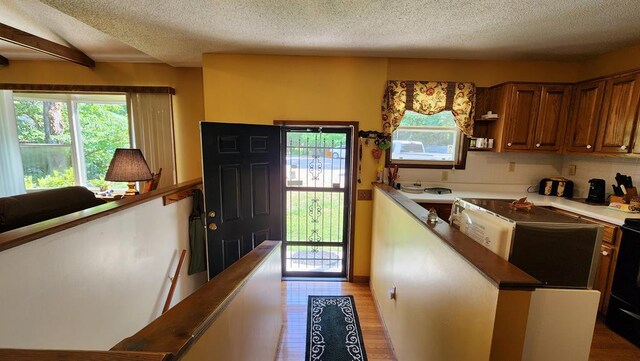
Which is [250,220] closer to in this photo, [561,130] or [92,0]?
[92,0]

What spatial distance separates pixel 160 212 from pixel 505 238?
7.59ft

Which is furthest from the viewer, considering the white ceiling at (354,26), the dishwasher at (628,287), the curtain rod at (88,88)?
the curtain rod at (88,88)

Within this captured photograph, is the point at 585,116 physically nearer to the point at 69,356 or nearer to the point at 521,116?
the point at 521,116

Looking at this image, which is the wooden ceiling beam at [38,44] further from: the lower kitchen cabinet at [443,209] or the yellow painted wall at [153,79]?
the lower kitchen cabinet at [443,209]

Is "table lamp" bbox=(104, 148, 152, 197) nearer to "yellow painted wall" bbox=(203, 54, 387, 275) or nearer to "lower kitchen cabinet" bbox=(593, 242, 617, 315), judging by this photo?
"yellow painted wall" bbox=(203, 54, 387, 275)

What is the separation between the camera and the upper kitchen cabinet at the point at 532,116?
8.75ft

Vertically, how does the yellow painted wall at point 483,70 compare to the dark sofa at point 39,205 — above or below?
above

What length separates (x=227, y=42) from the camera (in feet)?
8.13

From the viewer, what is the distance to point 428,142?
10.1 feet

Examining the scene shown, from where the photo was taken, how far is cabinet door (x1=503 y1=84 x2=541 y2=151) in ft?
8.75

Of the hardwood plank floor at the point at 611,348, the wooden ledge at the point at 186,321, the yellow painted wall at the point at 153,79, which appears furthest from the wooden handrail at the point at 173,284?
the hardwood plank floor at the point at 611,348

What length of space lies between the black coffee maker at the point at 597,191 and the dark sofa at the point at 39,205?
4528mm

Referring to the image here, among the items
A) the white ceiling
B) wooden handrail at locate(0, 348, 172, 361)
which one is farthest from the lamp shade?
wooden handrail at locate(0, 348, 172, 361)

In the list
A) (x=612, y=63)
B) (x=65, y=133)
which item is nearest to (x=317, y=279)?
(x=612, y=63)
